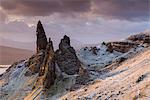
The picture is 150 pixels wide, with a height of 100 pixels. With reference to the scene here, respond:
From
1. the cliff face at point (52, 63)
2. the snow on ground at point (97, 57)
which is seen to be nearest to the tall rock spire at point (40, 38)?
the cliff face at point (52, 63)

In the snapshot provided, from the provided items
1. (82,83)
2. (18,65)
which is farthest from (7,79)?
(82,83)

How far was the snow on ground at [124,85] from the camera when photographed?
61737mm

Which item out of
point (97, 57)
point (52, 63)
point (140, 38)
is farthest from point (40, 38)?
point (140, 38)

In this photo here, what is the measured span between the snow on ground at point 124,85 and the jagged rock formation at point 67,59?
450 inches

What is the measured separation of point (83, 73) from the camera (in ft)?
267

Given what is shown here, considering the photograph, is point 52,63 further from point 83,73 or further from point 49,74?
point 83,73

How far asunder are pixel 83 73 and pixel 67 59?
9.92 metres

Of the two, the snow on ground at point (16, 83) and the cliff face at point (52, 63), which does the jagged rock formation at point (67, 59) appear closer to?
the cliff face at point (52, 63)

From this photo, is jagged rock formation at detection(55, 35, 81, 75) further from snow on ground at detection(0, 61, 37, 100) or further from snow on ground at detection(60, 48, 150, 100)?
snow on ground at detection(60, 48, 150, 100)

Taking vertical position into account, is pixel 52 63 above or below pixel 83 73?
above

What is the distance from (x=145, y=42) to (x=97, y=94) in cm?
3267

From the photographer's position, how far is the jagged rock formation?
287 feet

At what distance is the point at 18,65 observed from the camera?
108 metres

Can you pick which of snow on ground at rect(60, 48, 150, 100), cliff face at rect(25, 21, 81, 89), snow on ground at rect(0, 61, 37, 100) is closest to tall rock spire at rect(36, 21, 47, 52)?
cliff face at rect(25, 21, 81, 89)
